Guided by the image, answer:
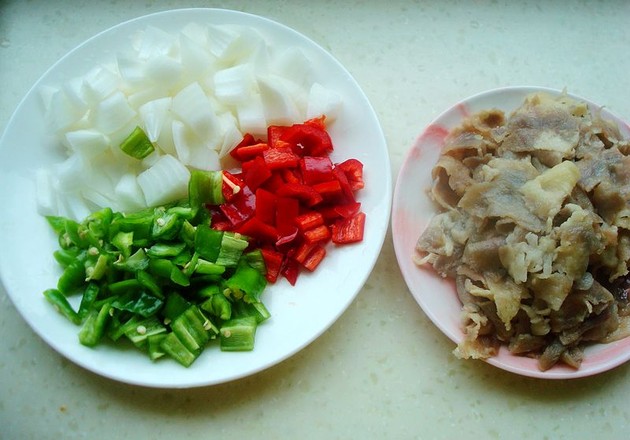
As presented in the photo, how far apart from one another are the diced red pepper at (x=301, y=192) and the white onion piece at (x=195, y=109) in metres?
0.28

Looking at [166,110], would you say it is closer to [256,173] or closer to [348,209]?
[256,173]

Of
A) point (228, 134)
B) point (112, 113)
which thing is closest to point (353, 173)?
point (228, 134)

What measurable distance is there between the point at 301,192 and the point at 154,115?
0.48 m

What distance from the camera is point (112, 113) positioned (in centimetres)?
180

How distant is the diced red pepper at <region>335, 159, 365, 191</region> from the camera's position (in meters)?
1.87

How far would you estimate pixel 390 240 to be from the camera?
2.01 m

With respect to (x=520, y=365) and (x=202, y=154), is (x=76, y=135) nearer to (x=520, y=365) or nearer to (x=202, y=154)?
(x=202, y=154)

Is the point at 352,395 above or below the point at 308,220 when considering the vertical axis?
below

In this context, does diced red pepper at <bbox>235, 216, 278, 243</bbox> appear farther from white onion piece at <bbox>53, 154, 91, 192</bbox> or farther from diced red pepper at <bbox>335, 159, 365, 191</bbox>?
white onion piece at <bbox>53, 154, 91, 192</bbox>

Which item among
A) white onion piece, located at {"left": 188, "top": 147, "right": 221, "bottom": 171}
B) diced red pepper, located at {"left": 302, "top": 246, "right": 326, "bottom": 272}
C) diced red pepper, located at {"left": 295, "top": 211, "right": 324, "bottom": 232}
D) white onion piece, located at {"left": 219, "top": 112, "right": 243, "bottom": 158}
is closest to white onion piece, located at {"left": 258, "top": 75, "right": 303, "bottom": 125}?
white onion piece, located at {"left": 219, "top": 112, "right": 243, "bottom": 158}

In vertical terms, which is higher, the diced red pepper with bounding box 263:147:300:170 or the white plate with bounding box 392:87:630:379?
the diced red pepper with bounding box 263:147:300:170

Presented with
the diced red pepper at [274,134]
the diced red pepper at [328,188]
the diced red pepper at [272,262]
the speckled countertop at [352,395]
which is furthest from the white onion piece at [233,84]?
the speckled countertop at [352,395]

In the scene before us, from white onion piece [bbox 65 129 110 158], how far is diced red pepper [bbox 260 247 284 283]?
1.82 ft

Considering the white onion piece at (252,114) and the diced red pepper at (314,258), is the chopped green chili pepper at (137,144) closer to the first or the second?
the white onion piece at (252,114)
